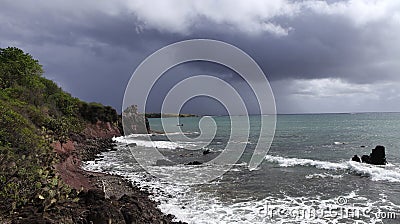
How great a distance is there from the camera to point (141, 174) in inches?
882

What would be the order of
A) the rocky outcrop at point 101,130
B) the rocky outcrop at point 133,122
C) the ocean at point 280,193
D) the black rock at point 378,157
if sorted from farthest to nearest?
1. the rocky outcrop at point 133,122
2. the rocky outcrop at point 101,130
3. the black rock at point 378,157
4. the ocean at point 280,193

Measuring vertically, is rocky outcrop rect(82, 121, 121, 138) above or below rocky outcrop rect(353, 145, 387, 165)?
above

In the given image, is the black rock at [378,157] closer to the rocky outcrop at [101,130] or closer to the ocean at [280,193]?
the ocean at [280,193]

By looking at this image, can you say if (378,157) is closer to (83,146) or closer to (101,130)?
(83,146)

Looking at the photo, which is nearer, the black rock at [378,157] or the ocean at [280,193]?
the ocean at [280,193]

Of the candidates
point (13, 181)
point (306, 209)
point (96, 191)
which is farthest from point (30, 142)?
point (306, 209)
